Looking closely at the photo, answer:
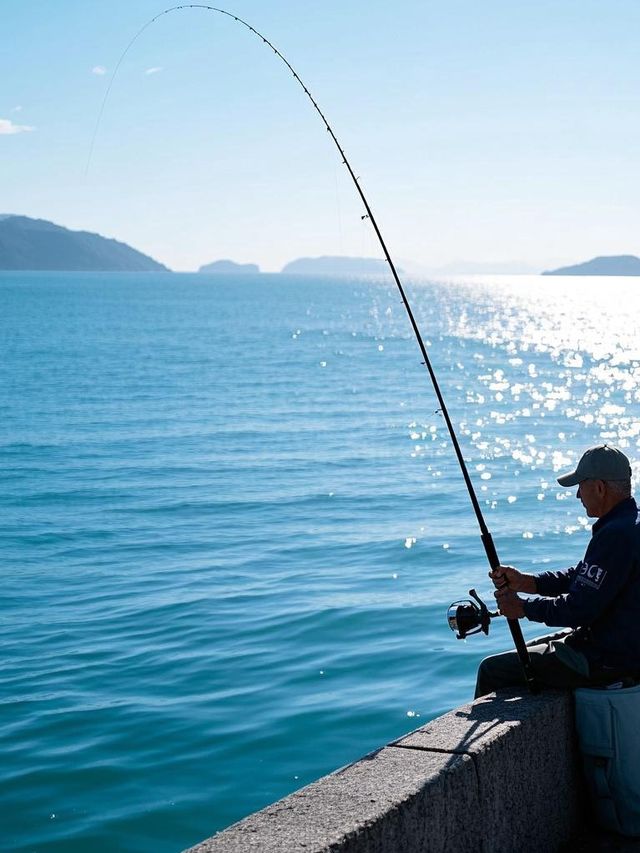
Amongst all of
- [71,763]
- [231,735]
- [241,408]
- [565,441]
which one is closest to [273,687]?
[231,735]

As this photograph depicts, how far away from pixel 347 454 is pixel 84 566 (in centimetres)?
948

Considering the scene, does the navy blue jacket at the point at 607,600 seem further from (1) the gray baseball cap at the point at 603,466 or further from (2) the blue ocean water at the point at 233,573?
(2) the blue ocean water at the point at 233,573

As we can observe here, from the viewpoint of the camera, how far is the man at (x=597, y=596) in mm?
3578

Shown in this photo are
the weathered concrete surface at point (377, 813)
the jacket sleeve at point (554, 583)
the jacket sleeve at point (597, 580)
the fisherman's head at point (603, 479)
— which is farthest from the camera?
the jacket sleeve at point (554, 583)

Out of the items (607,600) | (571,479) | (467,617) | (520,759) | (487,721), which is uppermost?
(571,479)

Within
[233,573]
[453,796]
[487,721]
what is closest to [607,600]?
[487,721]

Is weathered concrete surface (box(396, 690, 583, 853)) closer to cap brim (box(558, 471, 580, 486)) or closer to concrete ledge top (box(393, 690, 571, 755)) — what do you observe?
concrete ledge top (box(393, 690, 571, 755))

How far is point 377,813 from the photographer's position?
2.92 meters

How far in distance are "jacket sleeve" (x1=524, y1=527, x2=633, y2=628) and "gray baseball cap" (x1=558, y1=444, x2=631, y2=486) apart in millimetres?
216

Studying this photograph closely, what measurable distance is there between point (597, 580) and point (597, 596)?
5 centimetres

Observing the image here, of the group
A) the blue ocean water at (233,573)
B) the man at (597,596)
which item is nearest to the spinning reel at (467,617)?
the man at (597,596)

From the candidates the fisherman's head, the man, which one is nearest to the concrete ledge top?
the man

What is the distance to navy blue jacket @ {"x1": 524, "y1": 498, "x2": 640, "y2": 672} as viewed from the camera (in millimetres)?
3570

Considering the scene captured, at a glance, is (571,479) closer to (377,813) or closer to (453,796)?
(453,796)
